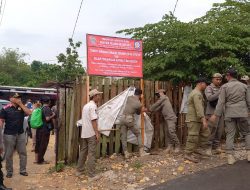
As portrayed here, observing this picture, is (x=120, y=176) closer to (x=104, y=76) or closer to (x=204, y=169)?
(x=204, y=169)

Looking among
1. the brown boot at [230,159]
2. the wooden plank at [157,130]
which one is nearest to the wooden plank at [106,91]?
the wooden plank at [157,130]

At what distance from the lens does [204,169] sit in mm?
7348

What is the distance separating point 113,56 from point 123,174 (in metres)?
2.77

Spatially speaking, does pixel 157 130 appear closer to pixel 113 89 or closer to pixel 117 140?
pixel 117 140

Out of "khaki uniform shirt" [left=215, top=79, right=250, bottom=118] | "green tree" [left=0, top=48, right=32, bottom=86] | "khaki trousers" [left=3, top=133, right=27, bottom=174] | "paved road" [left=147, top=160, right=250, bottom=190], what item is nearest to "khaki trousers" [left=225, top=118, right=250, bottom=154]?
"khaki uniform shirt" [left=215, top=79, right=250, bottom=118]

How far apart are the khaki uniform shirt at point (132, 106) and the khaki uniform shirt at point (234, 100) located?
196cm

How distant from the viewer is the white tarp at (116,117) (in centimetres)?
876

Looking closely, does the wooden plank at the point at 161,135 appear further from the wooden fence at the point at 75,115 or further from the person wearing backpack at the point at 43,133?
the person wearing backpack at the point at 43,133

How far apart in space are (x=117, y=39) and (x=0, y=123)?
10.5 ft

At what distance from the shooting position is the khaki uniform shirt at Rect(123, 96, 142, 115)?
855 centimetres

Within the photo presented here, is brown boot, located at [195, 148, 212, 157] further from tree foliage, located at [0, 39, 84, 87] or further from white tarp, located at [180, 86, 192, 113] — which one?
tree foliage, located at [0, 39, 84, 87]

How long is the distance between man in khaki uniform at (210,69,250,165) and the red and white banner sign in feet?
8.02

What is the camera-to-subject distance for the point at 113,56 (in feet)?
28.9

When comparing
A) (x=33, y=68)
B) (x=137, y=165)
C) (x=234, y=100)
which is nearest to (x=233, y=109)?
(x=234, y=100)
